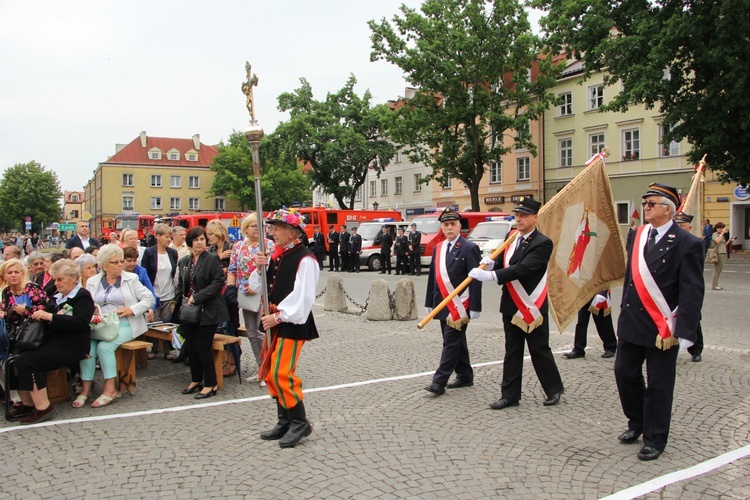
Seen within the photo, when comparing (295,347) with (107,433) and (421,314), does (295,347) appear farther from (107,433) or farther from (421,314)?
(421,314)

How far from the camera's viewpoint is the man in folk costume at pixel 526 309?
556 cm

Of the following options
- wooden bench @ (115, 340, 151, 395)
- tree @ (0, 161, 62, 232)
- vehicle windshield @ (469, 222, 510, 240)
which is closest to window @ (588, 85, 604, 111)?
vehicle windshield @ (469, 222, 510, 240)

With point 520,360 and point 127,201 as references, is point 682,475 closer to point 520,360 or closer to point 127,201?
point 520,360

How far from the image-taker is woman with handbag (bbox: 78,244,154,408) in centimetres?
618

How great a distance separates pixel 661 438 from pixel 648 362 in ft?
1.78

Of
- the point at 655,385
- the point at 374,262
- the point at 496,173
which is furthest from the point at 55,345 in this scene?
the point at 496,173

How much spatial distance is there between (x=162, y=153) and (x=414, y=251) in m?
71.1

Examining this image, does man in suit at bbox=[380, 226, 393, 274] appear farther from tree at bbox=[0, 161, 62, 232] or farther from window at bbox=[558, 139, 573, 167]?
tree at bbox=[0, 161, 62, 232]

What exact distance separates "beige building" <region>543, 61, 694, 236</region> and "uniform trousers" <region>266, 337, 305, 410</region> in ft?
98.9

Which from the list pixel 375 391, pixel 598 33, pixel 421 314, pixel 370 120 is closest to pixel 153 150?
pixel 370 120

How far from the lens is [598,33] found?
74.6 ft

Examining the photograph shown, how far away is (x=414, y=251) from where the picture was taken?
22.0m

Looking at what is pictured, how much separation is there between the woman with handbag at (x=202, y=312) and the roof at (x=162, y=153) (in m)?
77.3

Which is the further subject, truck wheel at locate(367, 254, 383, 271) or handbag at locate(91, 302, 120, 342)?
truck wheel at locate(367, 254, 383, 271)
